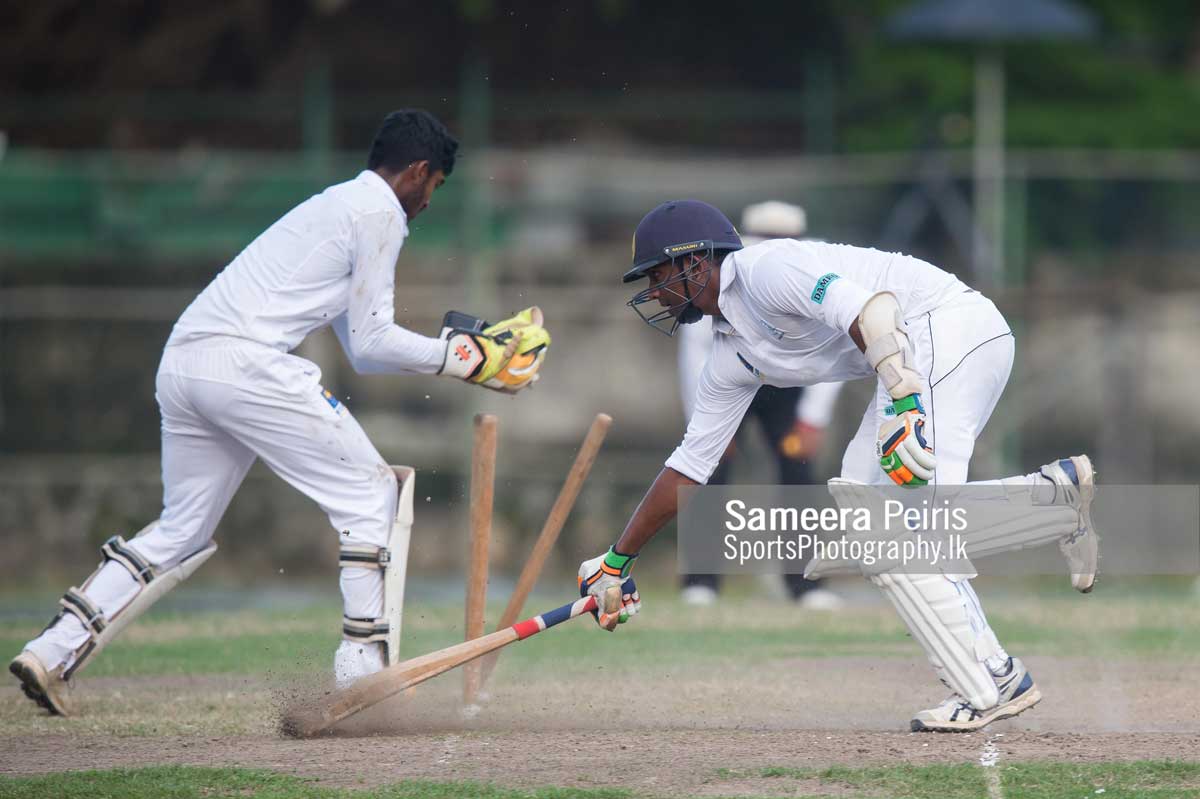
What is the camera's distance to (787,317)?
245 inches

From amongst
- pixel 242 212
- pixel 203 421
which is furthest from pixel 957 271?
pixel 203 421

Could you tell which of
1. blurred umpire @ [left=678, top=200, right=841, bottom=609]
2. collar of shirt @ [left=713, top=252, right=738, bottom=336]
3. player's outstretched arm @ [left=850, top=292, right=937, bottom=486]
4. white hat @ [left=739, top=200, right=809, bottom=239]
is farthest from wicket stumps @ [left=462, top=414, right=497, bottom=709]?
white hat @ [left=739, top=200, right=809, bottom=239]

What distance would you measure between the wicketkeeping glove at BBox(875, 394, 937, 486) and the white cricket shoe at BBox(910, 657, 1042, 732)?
898 millimetres

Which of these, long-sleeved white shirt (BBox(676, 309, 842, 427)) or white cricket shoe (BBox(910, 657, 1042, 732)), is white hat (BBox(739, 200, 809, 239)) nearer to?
long-sleeved white shirt (BBox(676, 309, 842, 427))

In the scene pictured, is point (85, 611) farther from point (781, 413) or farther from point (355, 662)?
point (781, 413)

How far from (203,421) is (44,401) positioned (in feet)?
25.7

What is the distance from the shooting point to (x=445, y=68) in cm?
1738

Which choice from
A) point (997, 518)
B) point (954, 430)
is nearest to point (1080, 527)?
point (997, 518)

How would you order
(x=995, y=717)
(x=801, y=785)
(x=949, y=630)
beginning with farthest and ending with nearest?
(x=995, y=717) < (x=949, y=630) < (x=801, y=785)

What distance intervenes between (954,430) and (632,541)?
123 centimetres

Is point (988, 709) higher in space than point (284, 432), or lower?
lower

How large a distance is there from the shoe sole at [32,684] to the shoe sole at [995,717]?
3.41 m

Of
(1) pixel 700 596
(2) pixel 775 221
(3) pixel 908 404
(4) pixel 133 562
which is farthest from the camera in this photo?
(1) pixel 700 596

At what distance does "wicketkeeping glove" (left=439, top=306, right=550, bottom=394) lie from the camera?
718 cm
